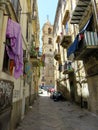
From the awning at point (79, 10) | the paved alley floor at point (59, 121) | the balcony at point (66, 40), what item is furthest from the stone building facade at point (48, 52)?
the paved alley floor at point (59, 121)

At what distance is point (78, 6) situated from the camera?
9266 mm

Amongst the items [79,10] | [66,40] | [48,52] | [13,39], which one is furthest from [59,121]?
[48,52]

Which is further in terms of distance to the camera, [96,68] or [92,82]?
[92,82]

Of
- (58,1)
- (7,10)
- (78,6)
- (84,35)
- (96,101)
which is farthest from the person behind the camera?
(58,1)

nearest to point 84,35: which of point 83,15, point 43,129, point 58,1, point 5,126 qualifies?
point 83,15

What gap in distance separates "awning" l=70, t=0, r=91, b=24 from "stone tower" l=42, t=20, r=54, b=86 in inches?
1704

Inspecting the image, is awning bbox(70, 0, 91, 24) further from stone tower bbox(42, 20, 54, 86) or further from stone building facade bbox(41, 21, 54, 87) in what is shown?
stone building facade bbox(41, 21, 54, 87)

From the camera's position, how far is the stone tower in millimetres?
54219

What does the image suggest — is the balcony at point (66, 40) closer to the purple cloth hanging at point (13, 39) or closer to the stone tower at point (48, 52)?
the purple cloth hanging at point (13, 39)

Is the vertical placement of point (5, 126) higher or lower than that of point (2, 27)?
lower

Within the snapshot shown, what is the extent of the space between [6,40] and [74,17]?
7.32 m

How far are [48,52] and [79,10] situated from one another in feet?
149

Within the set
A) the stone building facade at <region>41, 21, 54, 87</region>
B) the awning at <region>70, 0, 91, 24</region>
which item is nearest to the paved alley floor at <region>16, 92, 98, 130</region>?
the awning at <region>70, 0, 91, 24</region>

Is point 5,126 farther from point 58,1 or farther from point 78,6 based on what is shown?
point 58,1
